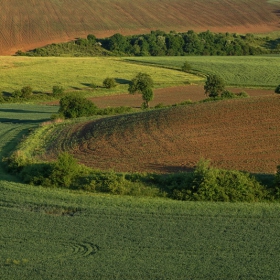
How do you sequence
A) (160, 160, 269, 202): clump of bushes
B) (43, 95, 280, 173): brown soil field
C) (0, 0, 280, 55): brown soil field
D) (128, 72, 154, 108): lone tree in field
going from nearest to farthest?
1. (160, 160, 269, 202): clump of bushes
2. (43, 95, 280, 173): brown soil field
3. (128, 72, 154, 108): lone tree in field
4. (0, 0, 280, 55): brown soil field

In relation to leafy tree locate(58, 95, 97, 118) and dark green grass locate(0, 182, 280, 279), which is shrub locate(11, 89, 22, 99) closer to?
leafy tree locate(58, 95, 97, 118)

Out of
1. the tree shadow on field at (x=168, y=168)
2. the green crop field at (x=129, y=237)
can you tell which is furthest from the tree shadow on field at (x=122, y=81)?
the green crop field at (x=129, y=237)

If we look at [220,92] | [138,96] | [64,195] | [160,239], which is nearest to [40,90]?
[138,96]

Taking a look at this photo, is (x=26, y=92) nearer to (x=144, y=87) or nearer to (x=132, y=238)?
(x=144, y=87)

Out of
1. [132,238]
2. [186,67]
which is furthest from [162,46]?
[132,238]

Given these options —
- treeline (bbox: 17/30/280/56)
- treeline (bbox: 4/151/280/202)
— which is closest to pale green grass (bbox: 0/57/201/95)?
treeline (bbox: 17/30/280/56)

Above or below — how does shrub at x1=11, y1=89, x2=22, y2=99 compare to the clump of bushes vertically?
below
